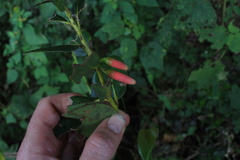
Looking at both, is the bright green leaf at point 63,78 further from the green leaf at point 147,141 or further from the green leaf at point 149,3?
the green leaf at point 147,141

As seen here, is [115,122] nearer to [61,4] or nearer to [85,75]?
[85,75]

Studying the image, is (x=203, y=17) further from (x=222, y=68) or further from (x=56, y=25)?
(x=56, y=25)

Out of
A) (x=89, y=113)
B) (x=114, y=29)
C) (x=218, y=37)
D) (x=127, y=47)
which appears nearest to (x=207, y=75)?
(x=218, y=37)

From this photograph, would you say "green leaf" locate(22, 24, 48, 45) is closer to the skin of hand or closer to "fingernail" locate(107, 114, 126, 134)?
the skin of hand

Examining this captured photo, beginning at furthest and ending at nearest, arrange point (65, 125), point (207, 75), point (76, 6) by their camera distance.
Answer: point (207, 75)
point (65, 125)
point (76, 6)

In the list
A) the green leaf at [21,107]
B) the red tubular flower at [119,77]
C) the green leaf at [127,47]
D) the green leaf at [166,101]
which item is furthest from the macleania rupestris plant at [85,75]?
the green leaf at [21,107]

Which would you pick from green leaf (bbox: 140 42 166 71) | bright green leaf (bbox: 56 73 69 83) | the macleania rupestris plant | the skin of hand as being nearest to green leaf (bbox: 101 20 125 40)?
green leaf (bbox: 140 42 166 71)
